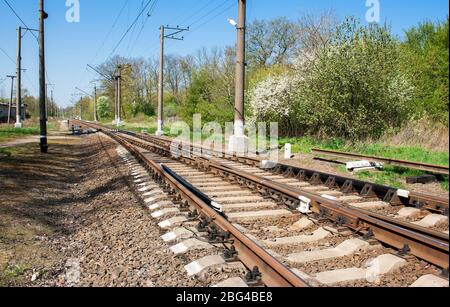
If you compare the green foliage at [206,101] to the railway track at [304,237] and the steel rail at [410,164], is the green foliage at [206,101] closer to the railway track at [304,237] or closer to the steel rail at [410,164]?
the steel rail at [410,164]

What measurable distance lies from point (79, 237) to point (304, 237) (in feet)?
10.7

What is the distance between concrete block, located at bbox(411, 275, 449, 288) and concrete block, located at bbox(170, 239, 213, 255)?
2222 mm

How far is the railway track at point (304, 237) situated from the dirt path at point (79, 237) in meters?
0.38

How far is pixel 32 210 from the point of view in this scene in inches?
289

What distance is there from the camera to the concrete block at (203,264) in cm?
409

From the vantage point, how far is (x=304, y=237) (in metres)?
5.14

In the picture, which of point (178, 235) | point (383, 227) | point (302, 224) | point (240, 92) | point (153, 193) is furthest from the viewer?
point (240, 92)

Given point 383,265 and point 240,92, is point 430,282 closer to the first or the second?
point 383,265

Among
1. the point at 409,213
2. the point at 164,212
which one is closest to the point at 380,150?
the point at 409,213

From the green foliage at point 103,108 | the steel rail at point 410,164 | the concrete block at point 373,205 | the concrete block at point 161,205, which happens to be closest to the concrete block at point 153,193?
the concrete block at point 161,205
